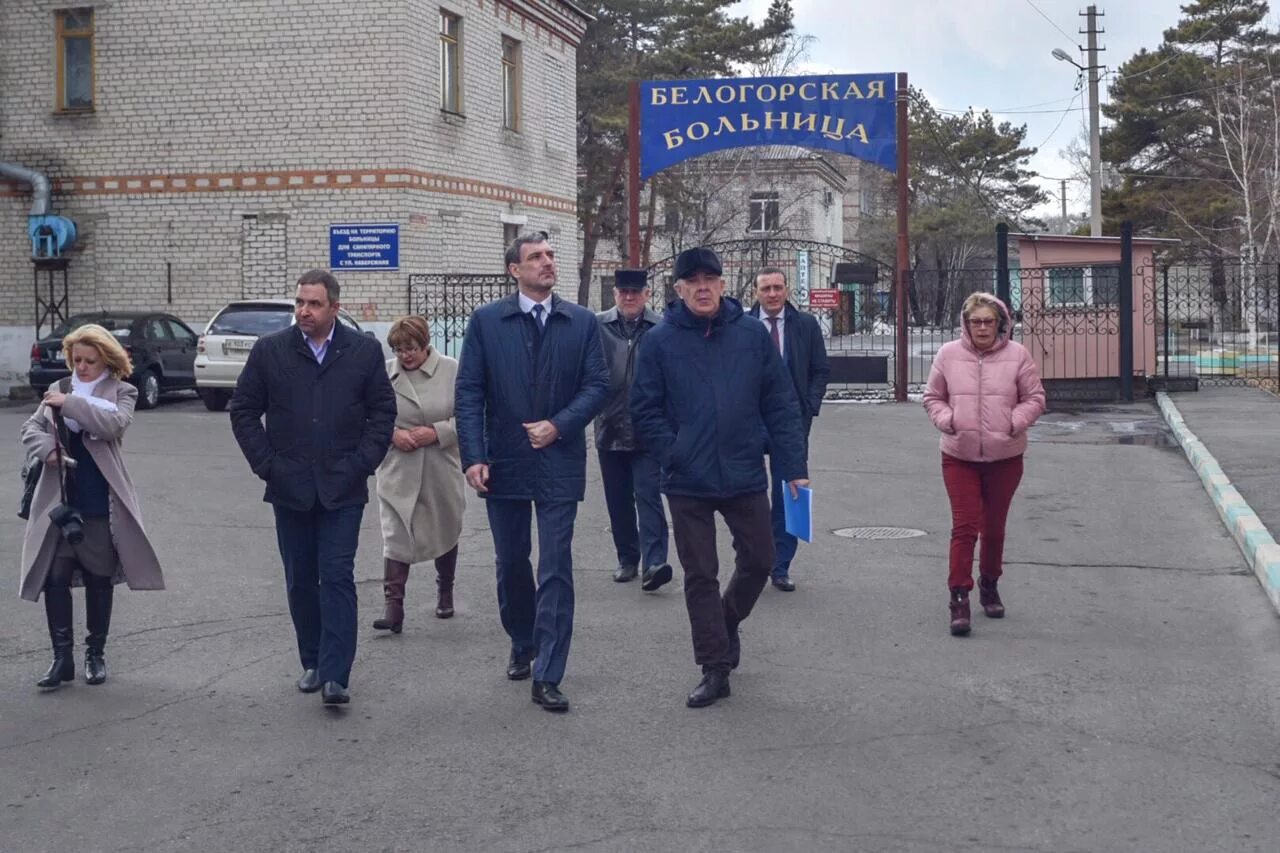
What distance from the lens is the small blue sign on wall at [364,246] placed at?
26.8 metres

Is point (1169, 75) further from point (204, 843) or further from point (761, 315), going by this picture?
point (204, 843)

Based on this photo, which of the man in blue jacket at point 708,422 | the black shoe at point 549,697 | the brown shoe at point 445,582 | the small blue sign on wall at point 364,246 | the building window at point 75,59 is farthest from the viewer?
the building window at point 75,59

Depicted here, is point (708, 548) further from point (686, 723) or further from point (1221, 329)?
point (1221, 329)

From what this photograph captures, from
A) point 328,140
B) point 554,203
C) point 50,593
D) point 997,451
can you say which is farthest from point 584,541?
point 554,203

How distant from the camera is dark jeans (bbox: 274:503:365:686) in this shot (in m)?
6.89

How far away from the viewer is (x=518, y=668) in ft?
24.1

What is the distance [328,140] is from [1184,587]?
65.3 feet

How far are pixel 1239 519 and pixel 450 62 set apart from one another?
2007 cm

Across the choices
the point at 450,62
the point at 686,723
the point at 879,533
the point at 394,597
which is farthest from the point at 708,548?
the point at 450,62

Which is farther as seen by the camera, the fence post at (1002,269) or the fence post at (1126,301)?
the fence post at (1126,301)

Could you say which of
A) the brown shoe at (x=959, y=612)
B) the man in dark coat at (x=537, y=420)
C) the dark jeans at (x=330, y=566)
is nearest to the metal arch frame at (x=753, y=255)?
the brown shoe at (x=959, y=612)

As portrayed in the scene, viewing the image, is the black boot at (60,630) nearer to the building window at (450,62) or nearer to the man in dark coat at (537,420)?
the man in dark coat at (537,420)

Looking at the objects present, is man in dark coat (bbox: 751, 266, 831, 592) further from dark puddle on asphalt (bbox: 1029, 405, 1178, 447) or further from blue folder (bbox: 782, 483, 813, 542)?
dark puddle on asphalt (bbox: 1029, 405, 1178, 447)

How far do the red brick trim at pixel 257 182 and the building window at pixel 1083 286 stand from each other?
406 inches
